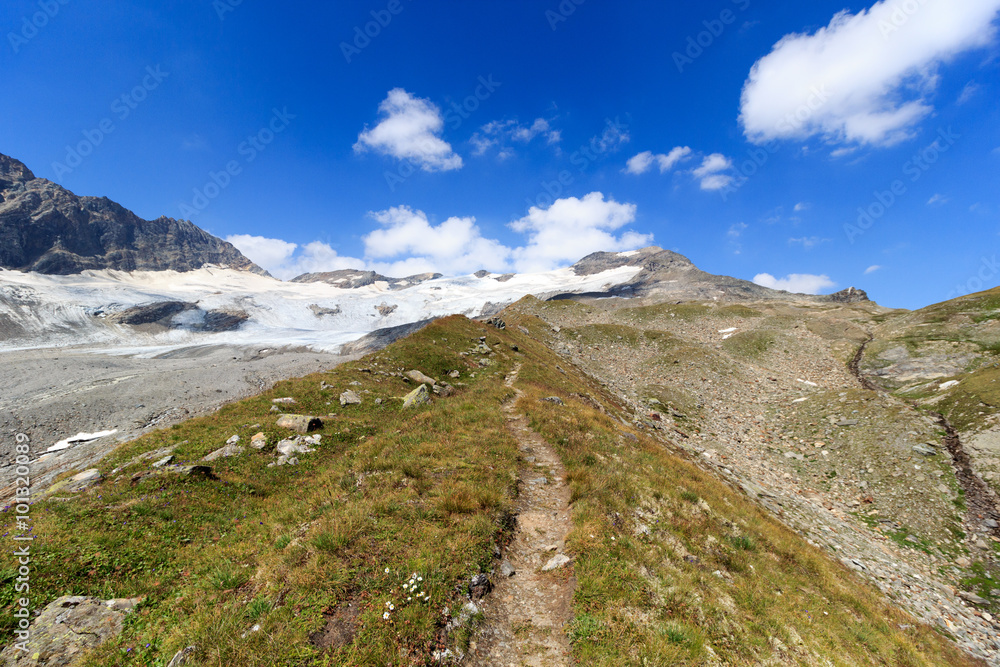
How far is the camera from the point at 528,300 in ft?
260

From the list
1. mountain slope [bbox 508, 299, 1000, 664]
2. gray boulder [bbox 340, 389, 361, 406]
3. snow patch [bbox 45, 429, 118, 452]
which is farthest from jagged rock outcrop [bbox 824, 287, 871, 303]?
snow patch [bbox 45, 429, 118, 452]

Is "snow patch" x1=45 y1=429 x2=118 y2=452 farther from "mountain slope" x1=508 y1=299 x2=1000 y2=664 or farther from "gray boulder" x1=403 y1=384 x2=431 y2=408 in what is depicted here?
"mountain slope" x1=508 y1=299 x2=1000 y2=664

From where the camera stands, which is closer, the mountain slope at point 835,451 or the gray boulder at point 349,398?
the mountain slope at point 835,451

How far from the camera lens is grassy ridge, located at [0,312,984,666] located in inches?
254

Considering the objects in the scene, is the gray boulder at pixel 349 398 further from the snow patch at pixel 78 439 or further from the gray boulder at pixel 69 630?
the snow patch at pixel 78 439

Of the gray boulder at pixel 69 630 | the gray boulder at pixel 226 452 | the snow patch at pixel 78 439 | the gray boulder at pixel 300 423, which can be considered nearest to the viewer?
the gray boulder at pixel 69 630

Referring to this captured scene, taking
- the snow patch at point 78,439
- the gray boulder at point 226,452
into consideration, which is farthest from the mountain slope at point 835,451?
the snow patch at point 78,439

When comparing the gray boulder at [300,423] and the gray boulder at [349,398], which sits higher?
the gray boulder at [349,398]

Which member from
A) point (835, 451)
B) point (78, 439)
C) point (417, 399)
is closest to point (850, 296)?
point (835, 451)

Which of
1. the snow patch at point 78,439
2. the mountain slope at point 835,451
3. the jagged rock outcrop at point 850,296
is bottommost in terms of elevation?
the snow patch at point 78,439

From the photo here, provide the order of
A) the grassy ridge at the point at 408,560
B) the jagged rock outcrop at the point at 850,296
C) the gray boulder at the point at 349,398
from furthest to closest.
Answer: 1. the jagged rock outcrop at the point at 850,296
2. the gray boulder at the point at 349,398
3. the grassy ridge at the point at 408,560

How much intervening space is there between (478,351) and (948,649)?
104 feet

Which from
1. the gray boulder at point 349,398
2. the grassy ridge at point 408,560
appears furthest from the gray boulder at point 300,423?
the gray boulder at point 349,398

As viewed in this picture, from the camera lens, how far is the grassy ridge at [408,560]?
6.45 meters
